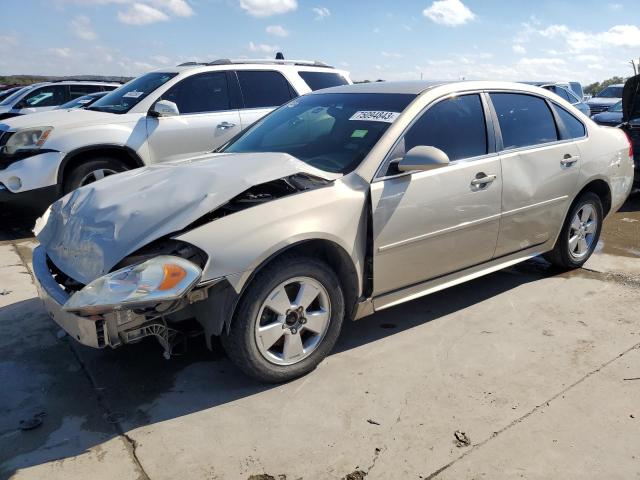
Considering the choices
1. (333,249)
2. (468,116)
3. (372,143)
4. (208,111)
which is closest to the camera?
(333,249)

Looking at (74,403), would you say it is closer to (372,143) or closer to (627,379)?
(372,143)

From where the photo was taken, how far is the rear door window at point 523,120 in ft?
13.6

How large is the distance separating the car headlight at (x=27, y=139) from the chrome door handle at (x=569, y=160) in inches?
206

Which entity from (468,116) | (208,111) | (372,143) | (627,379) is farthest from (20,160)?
(627,379)

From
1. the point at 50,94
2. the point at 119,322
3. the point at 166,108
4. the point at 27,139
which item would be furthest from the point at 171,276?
the point at 50,94

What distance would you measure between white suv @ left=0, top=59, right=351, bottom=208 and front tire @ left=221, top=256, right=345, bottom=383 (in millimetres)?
3876

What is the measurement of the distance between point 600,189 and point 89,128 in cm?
528

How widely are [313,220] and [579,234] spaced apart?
9.89 feet

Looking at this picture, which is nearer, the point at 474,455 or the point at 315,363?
the point at 474,455

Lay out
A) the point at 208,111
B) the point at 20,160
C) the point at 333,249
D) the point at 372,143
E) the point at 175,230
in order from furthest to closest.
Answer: the point at 208,111 → the point at 20,160 → the point at 372,143 → the point at 333,249 → the point at 175,230

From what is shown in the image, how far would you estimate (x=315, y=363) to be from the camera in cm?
327

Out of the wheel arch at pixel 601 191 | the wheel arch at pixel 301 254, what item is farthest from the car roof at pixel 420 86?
the wheel arch at pixel 301 254

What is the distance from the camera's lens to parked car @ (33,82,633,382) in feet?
9.13

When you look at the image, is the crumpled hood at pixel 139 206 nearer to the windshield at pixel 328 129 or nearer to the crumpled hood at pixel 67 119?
the windshield at pixel 328 129
